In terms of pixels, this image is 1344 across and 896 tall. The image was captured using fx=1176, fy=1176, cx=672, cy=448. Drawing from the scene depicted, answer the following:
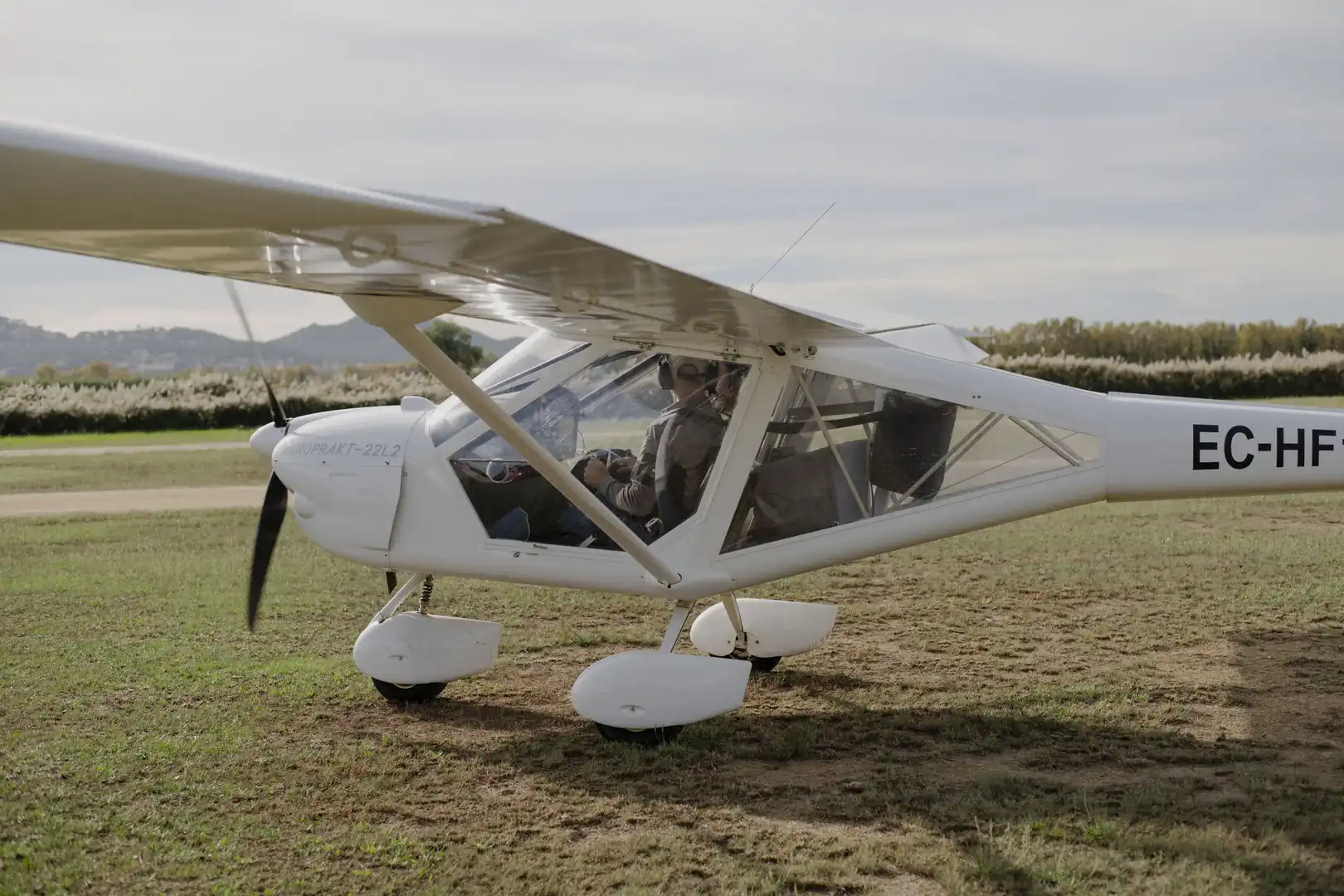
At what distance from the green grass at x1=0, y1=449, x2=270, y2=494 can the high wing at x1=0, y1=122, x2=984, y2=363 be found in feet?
53.6

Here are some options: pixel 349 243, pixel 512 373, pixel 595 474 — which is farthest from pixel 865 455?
pixel 349 243

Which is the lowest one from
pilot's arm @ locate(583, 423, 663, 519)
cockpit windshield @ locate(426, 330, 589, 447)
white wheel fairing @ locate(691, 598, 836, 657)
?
white wheel fairing @ locate(691, 598, 836, 657)

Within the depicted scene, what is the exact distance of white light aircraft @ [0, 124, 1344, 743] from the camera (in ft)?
19.3

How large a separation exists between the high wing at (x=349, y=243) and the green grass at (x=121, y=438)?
2837cm

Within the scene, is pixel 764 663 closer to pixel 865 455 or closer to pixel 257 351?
pixel 865 455

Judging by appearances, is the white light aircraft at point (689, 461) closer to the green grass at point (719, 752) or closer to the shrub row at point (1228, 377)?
the green grass at point (719, 752)

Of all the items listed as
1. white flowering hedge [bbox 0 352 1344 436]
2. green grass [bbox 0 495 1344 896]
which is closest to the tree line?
white flowering hedge [bbox 0 352 1344 436]

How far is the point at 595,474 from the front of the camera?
6398 millimetres

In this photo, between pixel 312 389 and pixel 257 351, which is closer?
pixel 257 351

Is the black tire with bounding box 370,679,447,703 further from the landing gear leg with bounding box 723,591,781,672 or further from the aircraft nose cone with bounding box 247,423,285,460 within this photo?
the landing gear leg with bounding box 723,591,781,672

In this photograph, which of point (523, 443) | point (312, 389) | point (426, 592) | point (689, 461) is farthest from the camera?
point (312, 389)

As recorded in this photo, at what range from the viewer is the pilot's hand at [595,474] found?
6.40m

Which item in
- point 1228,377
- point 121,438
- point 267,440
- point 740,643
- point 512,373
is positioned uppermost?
point 1228,377

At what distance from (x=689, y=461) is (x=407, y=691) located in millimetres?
2248
